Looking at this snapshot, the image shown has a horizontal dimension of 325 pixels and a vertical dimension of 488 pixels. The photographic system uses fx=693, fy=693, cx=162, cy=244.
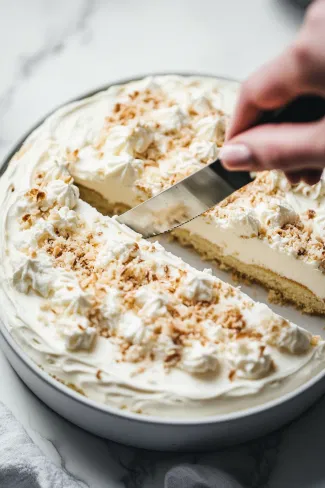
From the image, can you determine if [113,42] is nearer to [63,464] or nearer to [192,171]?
[192,171]

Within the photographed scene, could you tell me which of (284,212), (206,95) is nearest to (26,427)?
(284,212)

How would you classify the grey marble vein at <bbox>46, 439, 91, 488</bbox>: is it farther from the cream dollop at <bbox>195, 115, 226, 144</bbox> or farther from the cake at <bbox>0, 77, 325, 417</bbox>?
the cream dollop at <bbox>195, 115, 226, 144</bbox>

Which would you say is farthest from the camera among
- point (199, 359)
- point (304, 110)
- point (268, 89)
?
point (199, 359)

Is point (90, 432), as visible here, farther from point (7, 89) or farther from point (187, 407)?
point (7, 89)

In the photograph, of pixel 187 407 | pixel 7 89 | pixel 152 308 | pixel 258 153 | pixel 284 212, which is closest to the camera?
pixel 258 153

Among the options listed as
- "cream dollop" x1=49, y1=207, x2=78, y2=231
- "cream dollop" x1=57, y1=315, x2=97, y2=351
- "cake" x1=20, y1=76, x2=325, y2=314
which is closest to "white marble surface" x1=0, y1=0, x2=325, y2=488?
"cake" x1=20, y1=76, x2=325, y2=314

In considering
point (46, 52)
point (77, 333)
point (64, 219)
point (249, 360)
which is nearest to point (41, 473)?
point (77, 333)
